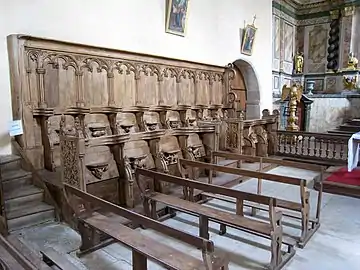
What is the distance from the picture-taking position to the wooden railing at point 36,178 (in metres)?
3.01

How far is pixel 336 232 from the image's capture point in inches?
117

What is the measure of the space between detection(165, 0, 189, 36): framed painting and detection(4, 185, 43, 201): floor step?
3.51 m

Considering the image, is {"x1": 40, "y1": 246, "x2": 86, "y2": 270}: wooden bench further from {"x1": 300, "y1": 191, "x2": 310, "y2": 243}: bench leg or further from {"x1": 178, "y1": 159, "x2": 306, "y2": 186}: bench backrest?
{"x1": 300, "y1": 191, "x2": 310, "y2": 243}: bench leg

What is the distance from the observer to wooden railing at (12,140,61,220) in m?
3.01

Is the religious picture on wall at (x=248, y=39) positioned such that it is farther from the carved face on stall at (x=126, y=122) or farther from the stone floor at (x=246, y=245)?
the stone floor at (x=246, y=245)

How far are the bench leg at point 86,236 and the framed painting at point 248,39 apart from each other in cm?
591

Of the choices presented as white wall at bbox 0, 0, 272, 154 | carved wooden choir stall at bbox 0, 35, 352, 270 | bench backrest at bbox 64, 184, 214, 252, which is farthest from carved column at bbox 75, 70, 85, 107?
bench backrest at bbox 64, 184, 214, 252

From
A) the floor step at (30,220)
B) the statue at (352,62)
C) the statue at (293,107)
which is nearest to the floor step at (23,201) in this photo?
the floor step at (30,220)

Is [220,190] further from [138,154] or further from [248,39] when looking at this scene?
[248,39]

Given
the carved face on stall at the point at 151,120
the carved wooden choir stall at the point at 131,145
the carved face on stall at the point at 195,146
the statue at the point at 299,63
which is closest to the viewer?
the carved wooden choir stall at the point at 131,145

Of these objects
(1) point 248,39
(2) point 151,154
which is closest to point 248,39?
(1) point 248,39

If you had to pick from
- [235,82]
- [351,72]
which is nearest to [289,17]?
[351,72]

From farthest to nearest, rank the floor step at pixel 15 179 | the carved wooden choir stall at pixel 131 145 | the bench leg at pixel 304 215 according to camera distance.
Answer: the floor step at pixel 15 179 → the bench leg at pixel 304 215 → the carved wooden choir stall at pixel 131 145

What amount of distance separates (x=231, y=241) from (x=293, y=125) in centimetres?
577
